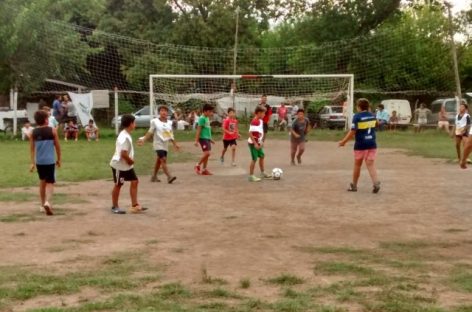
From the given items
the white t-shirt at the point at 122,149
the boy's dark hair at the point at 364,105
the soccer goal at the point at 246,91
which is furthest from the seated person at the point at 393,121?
the white t-shirt at the point at 122,149

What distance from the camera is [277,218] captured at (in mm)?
9289

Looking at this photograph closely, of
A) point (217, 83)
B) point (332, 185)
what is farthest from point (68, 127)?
point (332, 185)

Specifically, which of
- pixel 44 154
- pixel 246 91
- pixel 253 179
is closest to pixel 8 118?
pixel 246 91

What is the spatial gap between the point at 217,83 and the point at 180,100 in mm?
2552

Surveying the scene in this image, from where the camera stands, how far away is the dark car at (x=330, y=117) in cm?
3616

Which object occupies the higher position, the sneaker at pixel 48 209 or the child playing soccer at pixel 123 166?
the child playing soccer at pixel 123 166

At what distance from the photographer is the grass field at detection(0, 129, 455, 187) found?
1473cm

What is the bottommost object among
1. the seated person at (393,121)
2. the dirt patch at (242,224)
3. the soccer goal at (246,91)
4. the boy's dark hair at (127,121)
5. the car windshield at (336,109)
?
the dirt patch at (242,224)

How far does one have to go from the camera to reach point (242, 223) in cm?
889

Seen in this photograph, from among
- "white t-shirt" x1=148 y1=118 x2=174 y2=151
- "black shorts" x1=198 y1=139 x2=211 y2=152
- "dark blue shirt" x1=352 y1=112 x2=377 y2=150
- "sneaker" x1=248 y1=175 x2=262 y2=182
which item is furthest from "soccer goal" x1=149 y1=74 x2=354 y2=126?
"dark blue shirt" x1=352 y1=112 x2=377 y2=150

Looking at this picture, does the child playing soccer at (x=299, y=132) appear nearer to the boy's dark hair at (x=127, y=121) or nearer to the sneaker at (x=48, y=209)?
the boy's dark hair at (x=127, y=121)

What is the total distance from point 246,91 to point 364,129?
23.0 m

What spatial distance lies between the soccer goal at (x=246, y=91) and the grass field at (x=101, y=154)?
6.16 ft

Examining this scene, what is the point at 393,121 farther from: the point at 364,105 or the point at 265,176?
the point at 364,105
